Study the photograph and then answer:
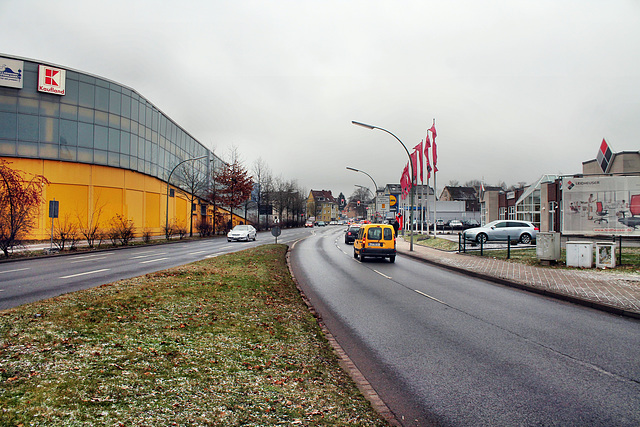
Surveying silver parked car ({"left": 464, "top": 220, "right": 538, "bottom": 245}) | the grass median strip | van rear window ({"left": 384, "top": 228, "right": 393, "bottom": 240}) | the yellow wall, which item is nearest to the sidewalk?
van rear window ({"left": 384, "top": 228, "right": 393, "bottom": 240})

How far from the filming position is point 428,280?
45.3 ft

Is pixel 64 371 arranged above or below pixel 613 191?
below

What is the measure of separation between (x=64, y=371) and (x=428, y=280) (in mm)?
11672

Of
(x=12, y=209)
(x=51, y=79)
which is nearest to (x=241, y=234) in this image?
(x=12, y=209)

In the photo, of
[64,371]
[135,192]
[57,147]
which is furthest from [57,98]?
[64,371]

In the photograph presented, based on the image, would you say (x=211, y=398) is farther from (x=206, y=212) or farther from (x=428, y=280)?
(x=206, y=212)

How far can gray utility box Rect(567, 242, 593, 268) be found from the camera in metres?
15.2

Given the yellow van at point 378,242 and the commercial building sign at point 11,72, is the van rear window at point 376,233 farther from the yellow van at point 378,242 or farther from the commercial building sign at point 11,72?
the commercial building sign at point 11,72

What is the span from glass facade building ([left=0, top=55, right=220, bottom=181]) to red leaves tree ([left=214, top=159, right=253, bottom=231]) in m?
11.4

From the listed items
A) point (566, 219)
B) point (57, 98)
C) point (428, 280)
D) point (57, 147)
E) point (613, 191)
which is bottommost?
point (428, 280)

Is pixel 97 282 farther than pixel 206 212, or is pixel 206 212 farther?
pixel 206 212

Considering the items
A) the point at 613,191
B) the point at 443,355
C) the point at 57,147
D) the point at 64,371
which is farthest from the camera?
the point at 57,147

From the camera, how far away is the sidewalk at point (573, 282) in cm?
926

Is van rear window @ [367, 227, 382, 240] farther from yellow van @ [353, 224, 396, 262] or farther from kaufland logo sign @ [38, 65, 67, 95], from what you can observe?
kaufland logo sign @ [38, 65, 67, 95]
